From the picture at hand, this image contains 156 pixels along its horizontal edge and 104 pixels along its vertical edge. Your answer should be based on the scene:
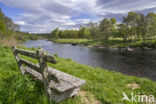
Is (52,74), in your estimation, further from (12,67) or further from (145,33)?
(145,33)

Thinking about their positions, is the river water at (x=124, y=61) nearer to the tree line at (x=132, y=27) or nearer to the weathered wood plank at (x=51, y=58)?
the weathered wood plank at (x=51, y=58)

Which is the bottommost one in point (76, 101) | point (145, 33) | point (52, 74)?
point (76, 101)

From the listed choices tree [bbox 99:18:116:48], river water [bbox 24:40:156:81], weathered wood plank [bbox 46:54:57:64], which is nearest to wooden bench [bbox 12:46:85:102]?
weathered wood plank [bbox 46:54:57:64]

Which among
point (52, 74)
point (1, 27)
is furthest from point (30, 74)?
point (1, 27)

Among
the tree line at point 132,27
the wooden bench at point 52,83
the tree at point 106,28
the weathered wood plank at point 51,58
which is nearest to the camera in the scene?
the weathered wood plank at point 51,58

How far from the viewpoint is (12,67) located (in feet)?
19.1

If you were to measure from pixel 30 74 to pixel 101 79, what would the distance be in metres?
3.93

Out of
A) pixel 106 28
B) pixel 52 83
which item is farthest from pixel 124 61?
pixel 106 28

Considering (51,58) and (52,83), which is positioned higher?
(51,58)

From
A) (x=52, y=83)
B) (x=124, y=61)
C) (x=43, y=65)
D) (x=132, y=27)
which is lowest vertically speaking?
(x=124, y=61)

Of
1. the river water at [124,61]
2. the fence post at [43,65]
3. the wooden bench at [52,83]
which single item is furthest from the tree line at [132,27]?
the fence post at [43,65]

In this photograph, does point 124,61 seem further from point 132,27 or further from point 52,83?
point 132,27

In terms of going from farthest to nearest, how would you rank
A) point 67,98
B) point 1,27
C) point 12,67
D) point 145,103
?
point 1,27
point 12,67
point 145,103
point 67,98

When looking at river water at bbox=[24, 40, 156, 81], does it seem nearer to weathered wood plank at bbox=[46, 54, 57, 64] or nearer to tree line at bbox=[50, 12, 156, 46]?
weathered wood plank at bbox=[46, 54, 57, 64]
